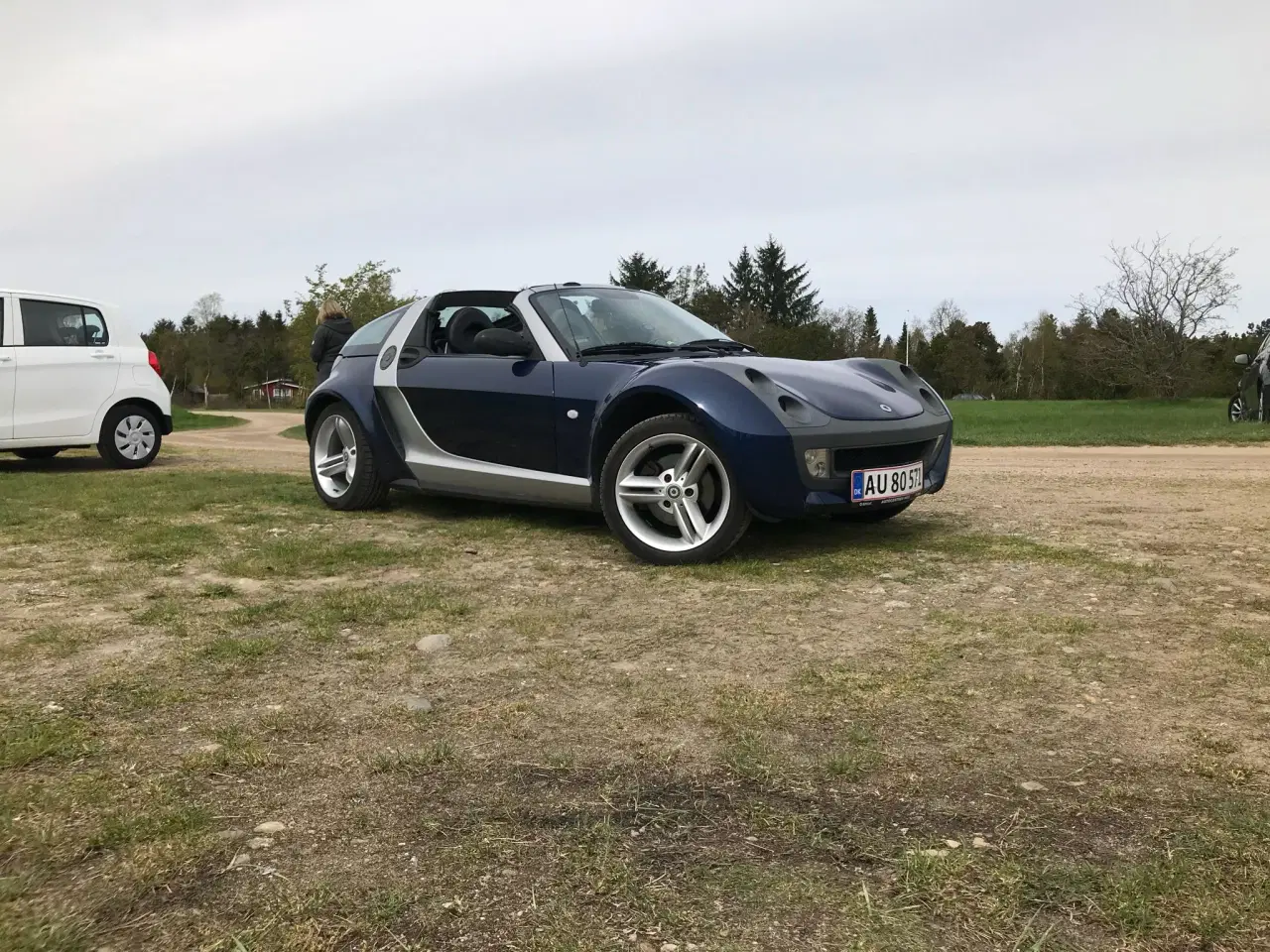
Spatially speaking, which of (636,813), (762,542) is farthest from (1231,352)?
(636,813)

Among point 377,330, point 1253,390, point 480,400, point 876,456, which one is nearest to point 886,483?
→ point 876,456

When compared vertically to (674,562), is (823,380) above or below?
above

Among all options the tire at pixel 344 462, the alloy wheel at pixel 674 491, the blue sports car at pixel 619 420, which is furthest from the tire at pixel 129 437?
the alloy wheel at pixel 674 491

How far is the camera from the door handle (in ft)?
21.0

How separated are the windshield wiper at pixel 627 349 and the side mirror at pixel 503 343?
34 centimetres

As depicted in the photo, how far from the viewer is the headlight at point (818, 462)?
15.2ft

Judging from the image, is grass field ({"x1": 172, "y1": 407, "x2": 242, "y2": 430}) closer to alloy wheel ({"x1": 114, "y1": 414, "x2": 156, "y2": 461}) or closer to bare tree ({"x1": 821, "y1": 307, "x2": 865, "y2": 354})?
alloy wheel ({"x1": 114, "y1": 414, "x2": 156, "y2": 461})

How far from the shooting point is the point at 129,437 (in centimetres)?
1066

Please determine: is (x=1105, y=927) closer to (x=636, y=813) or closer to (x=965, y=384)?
(x=636, y=813)

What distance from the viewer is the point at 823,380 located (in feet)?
16.7

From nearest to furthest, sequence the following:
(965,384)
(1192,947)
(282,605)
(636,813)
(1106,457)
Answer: (1192,947) < (636,813) < (282,605) < (1106,457) < (965,384)

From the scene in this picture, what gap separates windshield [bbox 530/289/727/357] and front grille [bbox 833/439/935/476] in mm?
1382

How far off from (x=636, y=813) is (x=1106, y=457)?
10.4 metres

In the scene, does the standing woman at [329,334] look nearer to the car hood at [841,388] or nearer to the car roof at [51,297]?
the car roof at [51,297]
